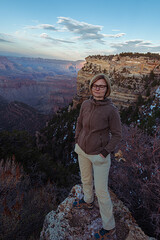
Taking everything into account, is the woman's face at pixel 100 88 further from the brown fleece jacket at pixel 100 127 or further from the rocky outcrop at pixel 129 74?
the rocky outcrop at pixel 129 74

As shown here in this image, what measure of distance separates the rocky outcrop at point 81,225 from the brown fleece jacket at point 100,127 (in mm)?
1524

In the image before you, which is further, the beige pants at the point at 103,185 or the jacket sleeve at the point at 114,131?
the beige pants at the point at 103,185

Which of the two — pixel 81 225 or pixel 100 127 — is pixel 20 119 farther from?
pixel 100 127

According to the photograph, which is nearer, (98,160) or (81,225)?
(98,160)

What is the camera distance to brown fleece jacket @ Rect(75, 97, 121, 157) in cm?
209

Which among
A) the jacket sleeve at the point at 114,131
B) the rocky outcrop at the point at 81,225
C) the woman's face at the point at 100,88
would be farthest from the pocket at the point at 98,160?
the rocky outcrop at the point at 81,225

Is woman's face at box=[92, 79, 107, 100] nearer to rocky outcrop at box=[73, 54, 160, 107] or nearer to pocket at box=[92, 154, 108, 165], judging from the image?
pocket at box=[92, 154, 108, 165]

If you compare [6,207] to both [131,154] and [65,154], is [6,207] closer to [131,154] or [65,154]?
[131,154]

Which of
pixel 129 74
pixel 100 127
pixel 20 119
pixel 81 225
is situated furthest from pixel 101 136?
pixel 20 119

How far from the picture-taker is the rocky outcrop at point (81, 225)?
2.46 metres

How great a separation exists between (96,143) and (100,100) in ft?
2.28

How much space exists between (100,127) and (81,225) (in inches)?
79.8

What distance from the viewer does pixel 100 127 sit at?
214cm

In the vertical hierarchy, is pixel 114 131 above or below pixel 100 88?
below
